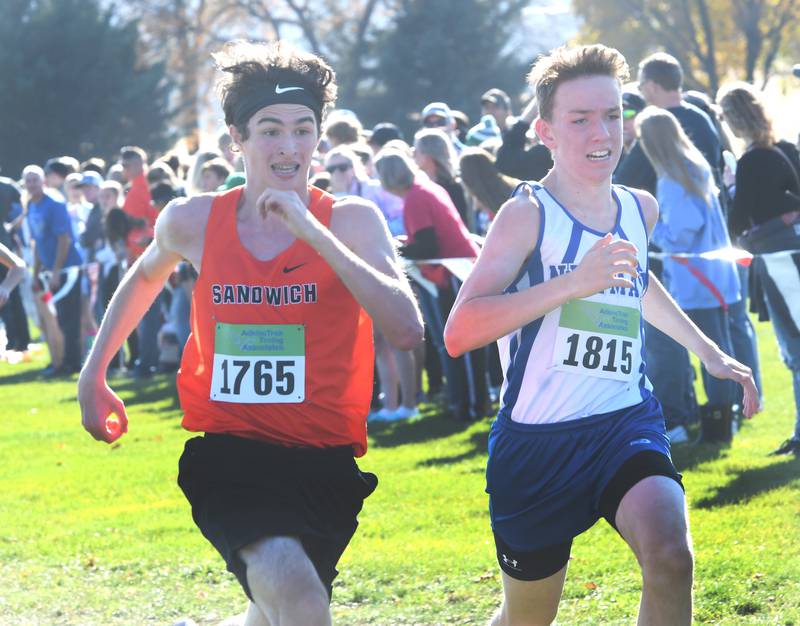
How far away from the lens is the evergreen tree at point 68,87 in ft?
128

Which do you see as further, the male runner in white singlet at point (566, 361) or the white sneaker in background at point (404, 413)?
the white sneaker in background at point (404, 413)

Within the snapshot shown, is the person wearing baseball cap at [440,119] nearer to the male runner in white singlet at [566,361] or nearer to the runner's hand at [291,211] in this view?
the male runner in white singlet at [566,361]

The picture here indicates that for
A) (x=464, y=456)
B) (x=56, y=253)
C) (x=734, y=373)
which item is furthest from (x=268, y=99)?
(x=56, y=253)

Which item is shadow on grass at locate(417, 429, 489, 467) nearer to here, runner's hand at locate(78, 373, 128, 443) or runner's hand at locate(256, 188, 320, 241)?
runner's hand at locate(78, 373, 128, 443)

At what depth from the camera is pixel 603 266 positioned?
3.80 metres

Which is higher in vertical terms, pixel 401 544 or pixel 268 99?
pixel 268 99

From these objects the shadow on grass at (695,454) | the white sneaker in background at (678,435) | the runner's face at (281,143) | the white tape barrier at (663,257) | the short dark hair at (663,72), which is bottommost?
the shadow on grass at (695,454)

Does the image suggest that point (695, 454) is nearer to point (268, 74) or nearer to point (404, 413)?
point (404, 413)

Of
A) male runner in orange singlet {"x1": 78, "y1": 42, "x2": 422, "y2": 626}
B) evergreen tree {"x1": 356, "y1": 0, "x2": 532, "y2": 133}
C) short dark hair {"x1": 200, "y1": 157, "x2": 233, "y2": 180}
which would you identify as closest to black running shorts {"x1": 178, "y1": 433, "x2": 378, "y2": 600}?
male runner in orange singlet {"x1": 78, "y1": 42, "x2": 422, "y2": 626}

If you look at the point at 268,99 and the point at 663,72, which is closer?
the point at 268,99

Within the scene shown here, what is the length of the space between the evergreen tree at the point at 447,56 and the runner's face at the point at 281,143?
1500 inches

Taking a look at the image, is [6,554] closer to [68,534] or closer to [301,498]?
[68,534]

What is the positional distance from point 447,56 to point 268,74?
3837 centimetres

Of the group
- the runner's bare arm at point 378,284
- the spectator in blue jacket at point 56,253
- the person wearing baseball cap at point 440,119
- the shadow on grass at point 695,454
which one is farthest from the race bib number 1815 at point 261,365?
the spectator in blue jacket at point 56,253
